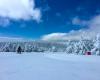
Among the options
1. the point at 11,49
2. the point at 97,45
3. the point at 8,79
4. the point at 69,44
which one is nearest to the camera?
the point at 8,79

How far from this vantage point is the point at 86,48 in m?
51.4

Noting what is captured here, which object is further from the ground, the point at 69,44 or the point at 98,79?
the point at 69,44

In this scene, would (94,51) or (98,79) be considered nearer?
(98,79)

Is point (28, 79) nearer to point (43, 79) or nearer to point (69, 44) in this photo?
point (43, 79)

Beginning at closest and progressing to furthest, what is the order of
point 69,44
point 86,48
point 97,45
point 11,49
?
point 97,45
point 86,48
point 69,44
point 11,49

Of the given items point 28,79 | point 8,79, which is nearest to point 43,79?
point 28,79

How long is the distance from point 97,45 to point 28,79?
118 feet

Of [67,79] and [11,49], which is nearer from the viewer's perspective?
[67,79]

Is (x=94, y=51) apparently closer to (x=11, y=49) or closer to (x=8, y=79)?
(x=8, y=79)

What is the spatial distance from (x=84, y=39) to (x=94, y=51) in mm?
11019

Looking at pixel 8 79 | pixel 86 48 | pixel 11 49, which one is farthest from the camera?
A: pixel 11 49

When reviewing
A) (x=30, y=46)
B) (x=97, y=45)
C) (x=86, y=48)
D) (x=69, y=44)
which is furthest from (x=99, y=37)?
(x=30, y=46)

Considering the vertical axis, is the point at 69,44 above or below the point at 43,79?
above

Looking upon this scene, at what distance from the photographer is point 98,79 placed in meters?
6.95
